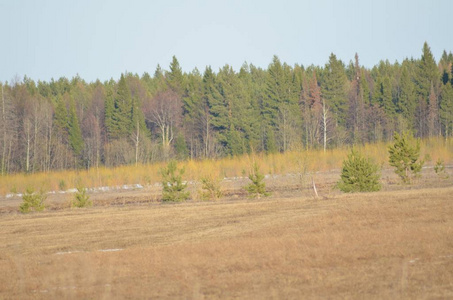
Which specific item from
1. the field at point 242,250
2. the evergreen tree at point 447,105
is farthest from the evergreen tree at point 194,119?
the field at point 242,250

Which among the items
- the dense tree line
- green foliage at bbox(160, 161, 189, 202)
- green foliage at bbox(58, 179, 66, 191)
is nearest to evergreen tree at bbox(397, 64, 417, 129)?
the dense tree line

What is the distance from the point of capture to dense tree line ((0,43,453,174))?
254 feet

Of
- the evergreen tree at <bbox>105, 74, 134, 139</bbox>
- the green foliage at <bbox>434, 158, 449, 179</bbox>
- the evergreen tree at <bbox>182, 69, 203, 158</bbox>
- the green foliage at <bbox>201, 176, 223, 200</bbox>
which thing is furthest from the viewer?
the evergreen tree at <bbox>182, 69, 203, 158</bbox>

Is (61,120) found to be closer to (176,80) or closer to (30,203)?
(176,80)

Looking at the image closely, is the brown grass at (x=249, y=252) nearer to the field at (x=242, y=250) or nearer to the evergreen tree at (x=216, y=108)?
the field at (x=242, y=250)

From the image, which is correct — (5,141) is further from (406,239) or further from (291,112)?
(406,239)

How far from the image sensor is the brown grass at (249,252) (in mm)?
13391

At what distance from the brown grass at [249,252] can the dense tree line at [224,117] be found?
48114mm

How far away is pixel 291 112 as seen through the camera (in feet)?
268

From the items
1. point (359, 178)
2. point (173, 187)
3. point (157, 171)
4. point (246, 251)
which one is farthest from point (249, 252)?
point (157, 171)

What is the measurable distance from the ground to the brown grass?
4 centimetres

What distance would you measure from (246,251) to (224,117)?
63.7m

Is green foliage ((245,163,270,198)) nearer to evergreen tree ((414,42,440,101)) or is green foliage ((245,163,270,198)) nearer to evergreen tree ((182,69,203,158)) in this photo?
evergreen tree ((182,69,203,158))

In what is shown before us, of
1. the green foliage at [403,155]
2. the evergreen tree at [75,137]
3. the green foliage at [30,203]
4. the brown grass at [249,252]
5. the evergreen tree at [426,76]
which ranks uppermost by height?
the evergreen tree at [426,76]
